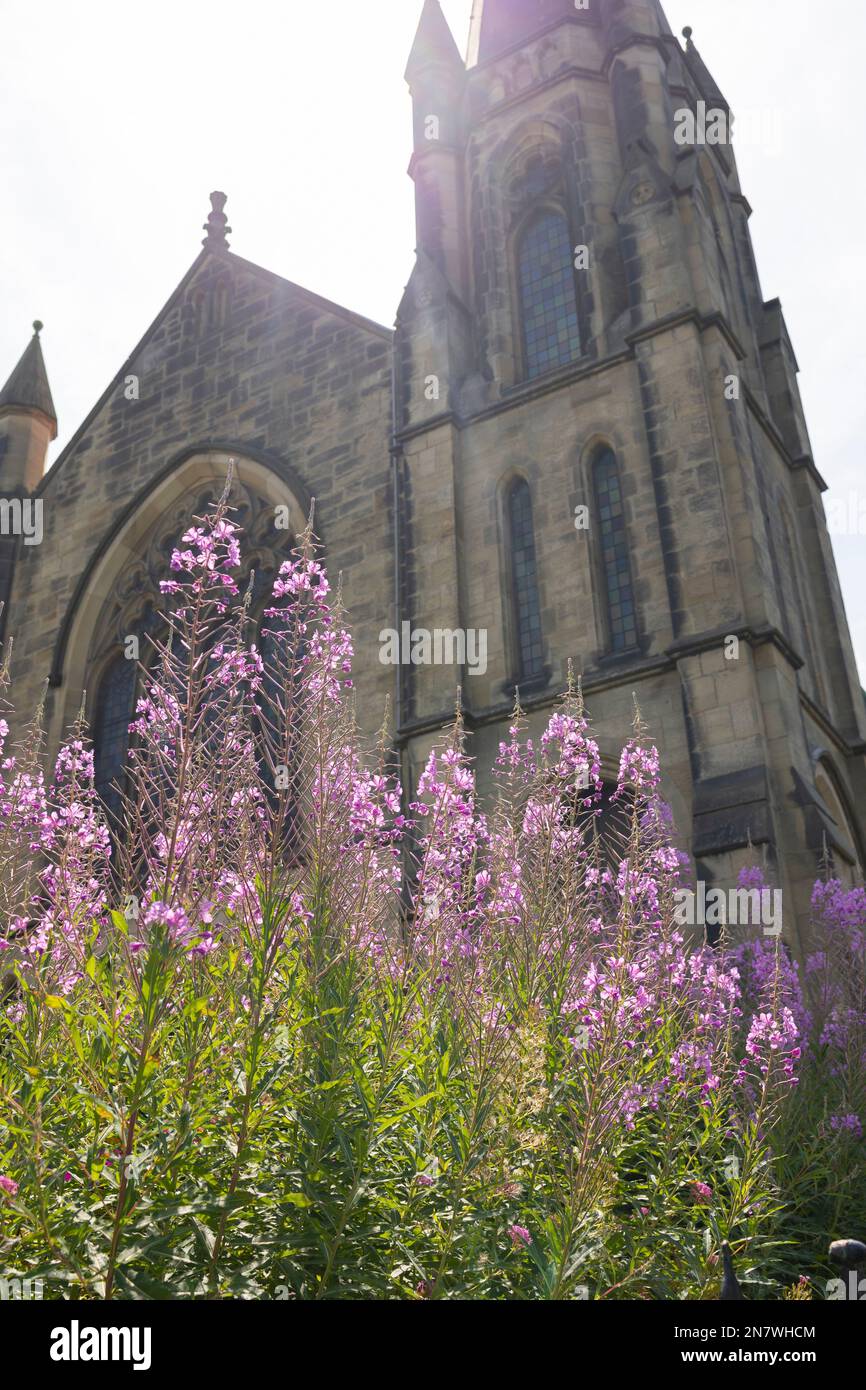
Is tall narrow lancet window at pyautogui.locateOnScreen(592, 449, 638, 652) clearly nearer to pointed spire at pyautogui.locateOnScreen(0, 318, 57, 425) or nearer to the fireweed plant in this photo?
the fireweed plant

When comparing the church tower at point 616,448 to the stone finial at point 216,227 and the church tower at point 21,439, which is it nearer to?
the stone finial at point 216,227

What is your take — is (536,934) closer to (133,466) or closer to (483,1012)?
(483,1012)

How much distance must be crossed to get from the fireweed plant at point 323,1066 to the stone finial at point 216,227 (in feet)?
58.0

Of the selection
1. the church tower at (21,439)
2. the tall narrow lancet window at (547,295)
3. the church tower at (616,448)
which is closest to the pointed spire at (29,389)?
the church tower at (21,439)

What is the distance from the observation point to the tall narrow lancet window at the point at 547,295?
16109 mm

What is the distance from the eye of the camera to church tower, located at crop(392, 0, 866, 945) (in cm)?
1193

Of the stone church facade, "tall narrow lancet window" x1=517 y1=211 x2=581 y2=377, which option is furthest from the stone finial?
"tall narrow lancet window" x1=517 y1=211 x2=581 y2=377

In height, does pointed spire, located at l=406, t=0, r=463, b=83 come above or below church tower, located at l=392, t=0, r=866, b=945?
above

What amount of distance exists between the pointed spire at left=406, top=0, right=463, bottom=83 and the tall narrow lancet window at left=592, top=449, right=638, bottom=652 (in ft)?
29.1

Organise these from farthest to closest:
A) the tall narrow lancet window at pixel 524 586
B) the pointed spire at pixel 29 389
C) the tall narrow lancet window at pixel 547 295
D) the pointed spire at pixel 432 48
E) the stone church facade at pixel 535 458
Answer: the pointed spire at pixel 29 389 → the pointed spire at pixel 432 48 → the tall narrow lancet window at pixel 547 295 → the tall narrow lancet window at pixel 524 586 → the stone church facade at pixel 535 458

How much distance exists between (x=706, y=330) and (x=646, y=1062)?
10730 mm
